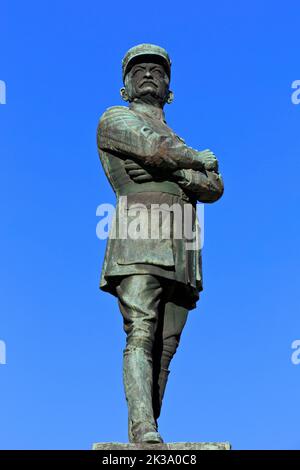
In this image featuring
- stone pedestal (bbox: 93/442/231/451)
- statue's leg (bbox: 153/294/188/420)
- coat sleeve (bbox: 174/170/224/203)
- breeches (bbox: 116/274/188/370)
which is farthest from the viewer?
coat sleeve (bbox: 174/170/224/203)

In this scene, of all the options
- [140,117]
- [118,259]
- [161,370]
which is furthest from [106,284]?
[140,117]

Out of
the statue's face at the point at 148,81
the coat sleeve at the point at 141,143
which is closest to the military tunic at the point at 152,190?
the coat sleeve at the point at 141,143

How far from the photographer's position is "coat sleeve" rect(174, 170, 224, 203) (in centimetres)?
1195

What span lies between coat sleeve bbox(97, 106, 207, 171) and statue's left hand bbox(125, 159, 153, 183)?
8cm

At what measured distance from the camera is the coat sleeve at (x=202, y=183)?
12.0 meters

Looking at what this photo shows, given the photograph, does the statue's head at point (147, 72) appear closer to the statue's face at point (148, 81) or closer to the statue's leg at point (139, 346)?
the statue's face at point (148, 81)

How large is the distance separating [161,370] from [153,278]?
3.33ft

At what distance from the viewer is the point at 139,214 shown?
1184 centimetres

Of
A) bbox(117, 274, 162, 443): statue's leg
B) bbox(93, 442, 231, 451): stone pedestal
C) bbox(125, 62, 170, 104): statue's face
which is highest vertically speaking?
bbox(125, 62, 170, 104): statue's face

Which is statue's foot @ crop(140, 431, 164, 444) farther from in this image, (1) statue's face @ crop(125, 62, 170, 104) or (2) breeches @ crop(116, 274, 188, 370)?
(1) statue's face @ crop(125, 62, 170, 104)

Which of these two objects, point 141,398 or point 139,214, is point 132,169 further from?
point 141,398

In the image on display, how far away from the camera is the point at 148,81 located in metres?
12.4

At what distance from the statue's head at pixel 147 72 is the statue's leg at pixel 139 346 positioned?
6.88 feet

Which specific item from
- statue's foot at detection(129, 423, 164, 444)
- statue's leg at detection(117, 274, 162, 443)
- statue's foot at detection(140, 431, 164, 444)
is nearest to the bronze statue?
statue's leg at detection(117, 274, 162, 443)
